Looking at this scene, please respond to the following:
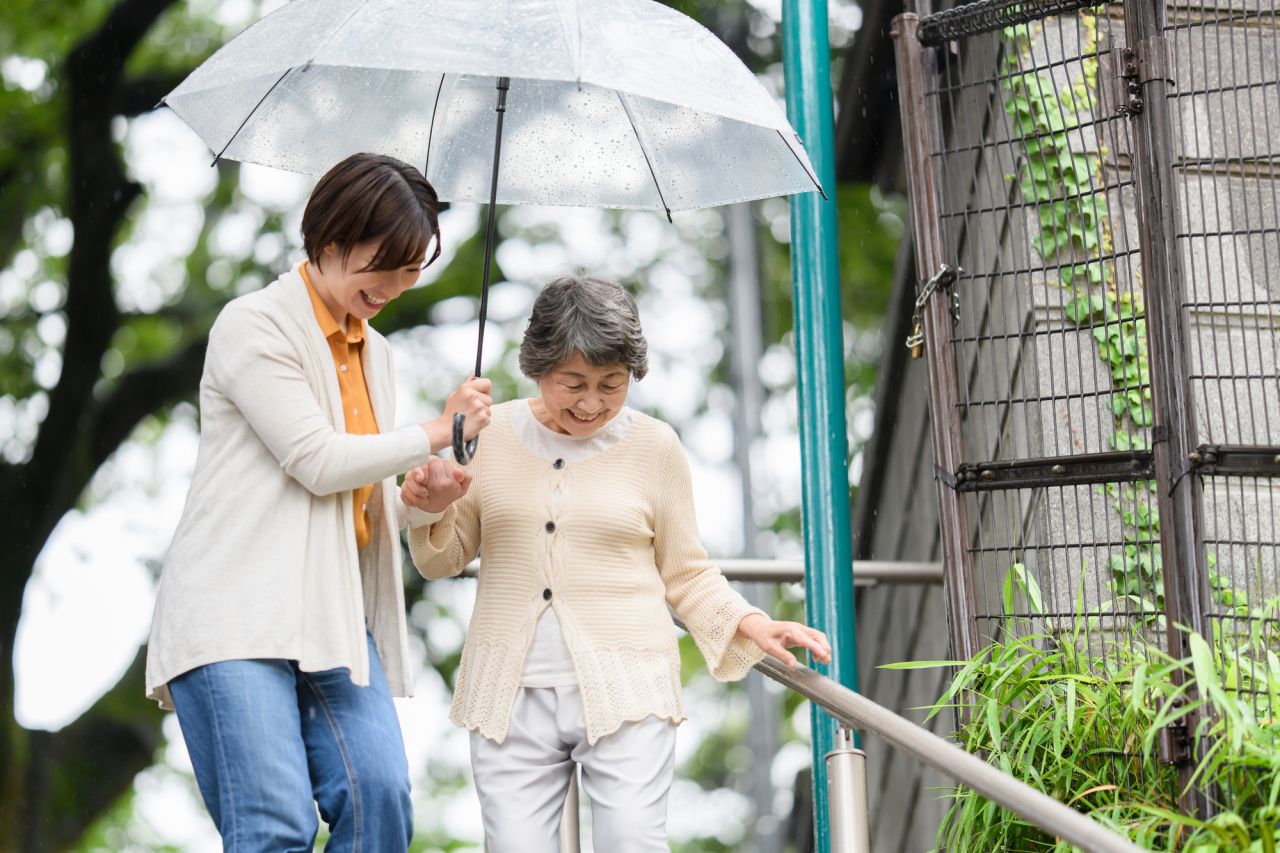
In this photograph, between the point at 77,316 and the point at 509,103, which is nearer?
the point at 509,103

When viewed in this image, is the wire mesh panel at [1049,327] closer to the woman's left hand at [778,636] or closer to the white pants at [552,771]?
the woman's left hand at [778,636]

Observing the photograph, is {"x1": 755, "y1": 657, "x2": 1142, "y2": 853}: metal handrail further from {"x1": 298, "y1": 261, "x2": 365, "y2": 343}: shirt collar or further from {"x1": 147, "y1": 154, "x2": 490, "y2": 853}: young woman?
{"x1": 298, "y1": 261, "x2": 365, "y2": 343}: shirt collar

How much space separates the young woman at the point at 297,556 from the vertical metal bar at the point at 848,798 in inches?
27.0

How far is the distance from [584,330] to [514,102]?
2.59 feet

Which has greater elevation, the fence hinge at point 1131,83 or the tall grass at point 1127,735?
the fence hinge at point 1131,83

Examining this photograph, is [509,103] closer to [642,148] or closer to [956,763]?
[642,148]

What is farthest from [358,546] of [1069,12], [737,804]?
[737,804]

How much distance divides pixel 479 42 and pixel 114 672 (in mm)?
6661

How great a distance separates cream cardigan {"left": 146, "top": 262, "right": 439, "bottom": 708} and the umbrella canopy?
1.50ft

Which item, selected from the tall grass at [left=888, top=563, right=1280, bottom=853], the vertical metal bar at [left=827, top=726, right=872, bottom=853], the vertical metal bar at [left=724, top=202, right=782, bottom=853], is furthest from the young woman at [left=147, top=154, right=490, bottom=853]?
the vertical metal bar at [left=724, top=202, right=782, bottom=853]

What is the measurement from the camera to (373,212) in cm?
234

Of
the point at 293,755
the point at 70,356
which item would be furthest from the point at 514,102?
the point at 70,356

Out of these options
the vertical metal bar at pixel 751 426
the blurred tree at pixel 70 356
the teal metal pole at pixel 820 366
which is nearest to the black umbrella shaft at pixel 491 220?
the teal metal pole at pixel 820 366

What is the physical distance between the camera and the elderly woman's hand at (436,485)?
2455mm
